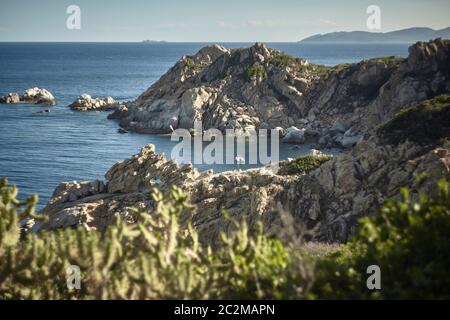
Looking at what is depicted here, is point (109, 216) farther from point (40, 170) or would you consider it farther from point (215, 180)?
point (40, 170)

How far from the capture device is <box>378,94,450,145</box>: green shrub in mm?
33812

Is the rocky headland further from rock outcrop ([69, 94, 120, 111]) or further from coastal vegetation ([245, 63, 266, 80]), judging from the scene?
rock outcrop ([69, 94, 120, 111])

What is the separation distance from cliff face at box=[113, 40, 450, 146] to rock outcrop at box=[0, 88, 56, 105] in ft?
88.6

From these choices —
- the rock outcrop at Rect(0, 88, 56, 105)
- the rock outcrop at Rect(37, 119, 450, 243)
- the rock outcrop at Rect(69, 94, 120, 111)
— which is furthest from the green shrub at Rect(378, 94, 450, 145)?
the rock outcrop at Rect(0, 88, 56, 105)

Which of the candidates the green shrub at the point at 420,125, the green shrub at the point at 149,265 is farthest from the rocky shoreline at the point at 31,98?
the green shrub at the point at 149,265

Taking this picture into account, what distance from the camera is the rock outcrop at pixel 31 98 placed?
122938 millimetres

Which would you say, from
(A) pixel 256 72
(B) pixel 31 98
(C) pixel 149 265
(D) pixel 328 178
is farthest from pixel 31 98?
(C) pixel 149 265

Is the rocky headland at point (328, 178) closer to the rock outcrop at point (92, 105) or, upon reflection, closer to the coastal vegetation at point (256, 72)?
the coastal vegetation at point (256, 72)

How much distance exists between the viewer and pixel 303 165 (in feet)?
128

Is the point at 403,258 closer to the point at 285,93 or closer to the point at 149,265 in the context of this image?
the point at 149,265

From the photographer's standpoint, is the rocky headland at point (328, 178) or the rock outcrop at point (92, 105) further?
the rock outcrop at point (92, 105)

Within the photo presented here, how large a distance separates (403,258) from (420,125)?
81.6 ft

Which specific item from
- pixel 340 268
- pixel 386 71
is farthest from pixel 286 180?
pixel 386 71

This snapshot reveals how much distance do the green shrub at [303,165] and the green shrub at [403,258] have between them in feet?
82.2
